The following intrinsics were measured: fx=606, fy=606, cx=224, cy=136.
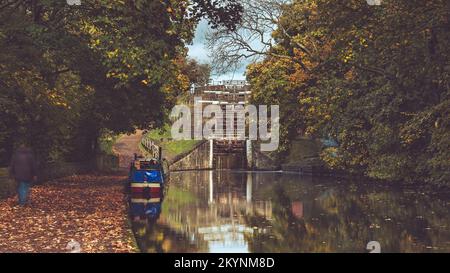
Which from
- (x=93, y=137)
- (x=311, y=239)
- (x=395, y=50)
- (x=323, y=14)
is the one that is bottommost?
(x=311, y=239)

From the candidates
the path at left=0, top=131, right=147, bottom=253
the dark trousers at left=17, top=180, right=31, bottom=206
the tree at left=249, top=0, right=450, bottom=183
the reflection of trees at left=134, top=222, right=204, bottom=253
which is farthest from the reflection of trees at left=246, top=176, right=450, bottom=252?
the dark trousers at left=17, top=180, right=31, bottom=206

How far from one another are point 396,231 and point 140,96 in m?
17.6

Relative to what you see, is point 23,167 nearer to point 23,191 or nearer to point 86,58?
point 23,191

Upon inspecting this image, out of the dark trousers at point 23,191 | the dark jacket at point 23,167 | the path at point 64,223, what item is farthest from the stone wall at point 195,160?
the dark jacket at point 23,167

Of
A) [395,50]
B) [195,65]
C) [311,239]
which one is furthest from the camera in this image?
[195,65]

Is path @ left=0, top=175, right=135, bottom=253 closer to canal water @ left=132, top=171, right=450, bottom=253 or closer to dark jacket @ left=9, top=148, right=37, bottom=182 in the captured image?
canal water @ left=132, top=171, right=450, bottom=253

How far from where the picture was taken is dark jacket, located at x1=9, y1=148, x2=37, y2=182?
755 inches

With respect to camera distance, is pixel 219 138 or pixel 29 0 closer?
pixel 29 0

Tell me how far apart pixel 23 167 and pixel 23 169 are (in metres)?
0.07

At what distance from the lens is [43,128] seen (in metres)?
30.3

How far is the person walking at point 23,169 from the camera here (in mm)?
19188

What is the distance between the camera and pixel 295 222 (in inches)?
774
